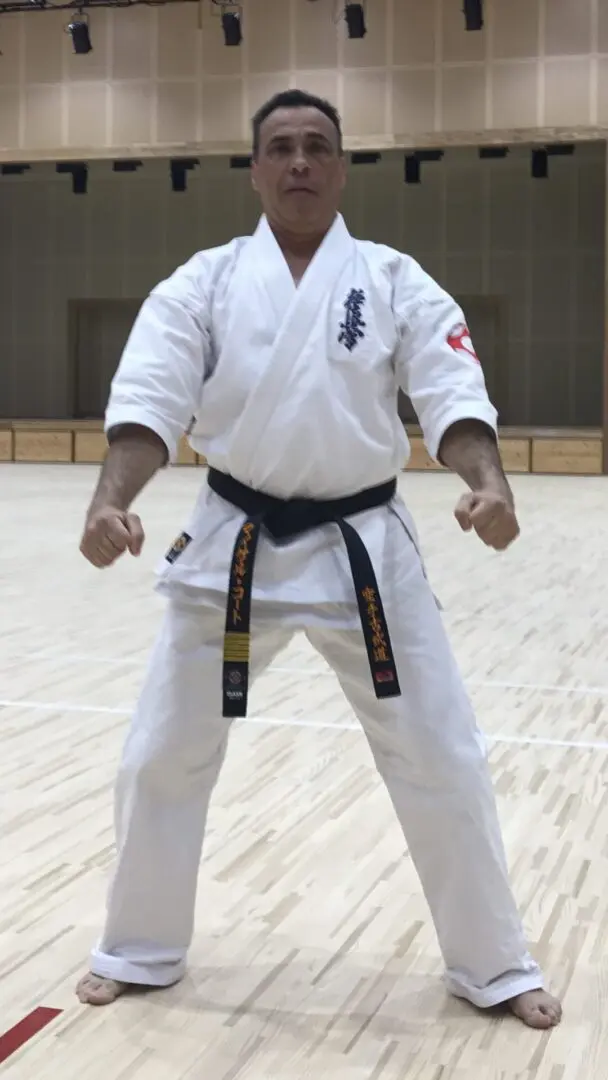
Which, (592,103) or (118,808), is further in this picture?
(592,103)

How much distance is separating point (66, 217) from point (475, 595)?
15855mm

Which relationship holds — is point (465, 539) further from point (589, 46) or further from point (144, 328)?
point (589, 46)

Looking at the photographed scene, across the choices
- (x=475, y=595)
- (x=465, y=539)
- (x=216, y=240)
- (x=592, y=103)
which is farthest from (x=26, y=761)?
(x=216, y=240)

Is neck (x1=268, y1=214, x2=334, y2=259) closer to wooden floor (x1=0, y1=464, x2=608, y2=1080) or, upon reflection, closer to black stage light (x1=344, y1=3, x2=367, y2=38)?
wooden floor (x1=0, y1=464, x2=608, y2=1080)

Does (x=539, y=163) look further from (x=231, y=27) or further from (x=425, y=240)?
(x=231, y=27)

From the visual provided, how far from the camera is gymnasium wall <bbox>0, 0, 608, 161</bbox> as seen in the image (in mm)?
14906

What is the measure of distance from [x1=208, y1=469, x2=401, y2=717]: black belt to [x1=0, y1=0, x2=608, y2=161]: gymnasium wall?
14.1 metres

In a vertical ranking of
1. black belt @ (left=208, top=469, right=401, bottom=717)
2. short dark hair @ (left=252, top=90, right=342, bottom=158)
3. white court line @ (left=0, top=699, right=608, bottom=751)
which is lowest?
white court line @ (left=0, top=699, right=608, bottom=751)

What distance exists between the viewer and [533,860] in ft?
9.28

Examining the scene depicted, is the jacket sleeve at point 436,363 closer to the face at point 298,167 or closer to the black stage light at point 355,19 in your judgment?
the face at point 298,167

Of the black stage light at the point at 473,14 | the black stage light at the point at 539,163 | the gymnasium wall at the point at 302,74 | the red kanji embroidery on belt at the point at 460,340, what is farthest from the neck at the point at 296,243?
the black stage light at the point at 539,163

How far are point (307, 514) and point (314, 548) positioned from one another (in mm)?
57

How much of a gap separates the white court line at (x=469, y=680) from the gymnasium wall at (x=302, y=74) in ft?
38.6

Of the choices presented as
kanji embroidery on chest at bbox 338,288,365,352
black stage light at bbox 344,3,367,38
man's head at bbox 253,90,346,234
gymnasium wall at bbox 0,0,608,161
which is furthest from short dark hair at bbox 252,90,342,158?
gymnasium wall at bbox 0,0,608,161
